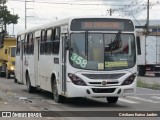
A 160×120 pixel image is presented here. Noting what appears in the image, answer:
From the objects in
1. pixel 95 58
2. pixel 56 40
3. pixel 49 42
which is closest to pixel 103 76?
pixel 95 58

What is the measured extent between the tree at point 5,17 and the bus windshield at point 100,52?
78.9 metres

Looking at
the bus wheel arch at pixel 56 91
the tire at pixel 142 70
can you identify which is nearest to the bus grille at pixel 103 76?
the bus wheel arch at pixel 56 91

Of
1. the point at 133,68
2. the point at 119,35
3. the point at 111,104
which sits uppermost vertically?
the point at 119,35

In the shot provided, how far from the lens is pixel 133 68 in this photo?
1641 cm

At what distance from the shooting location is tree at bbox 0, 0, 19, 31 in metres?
94.1

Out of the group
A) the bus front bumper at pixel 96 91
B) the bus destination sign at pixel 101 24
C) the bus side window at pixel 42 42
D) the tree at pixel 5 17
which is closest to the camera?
the bus front bumper at pixel 96 91

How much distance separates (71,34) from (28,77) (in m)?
7.23

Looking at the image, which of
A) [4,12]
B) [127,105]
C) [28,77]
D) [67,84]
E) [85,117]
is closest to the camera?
[85,117]

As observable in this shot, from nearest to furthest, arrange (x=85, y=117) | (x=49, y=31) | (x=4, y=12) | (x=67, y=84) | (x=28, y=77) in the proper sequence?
1. (x=85, y=117)
2. (x=67, y=84)
3. (x=49, y=31)
4. (x=28, y=77)
5. (x=4, y=12)

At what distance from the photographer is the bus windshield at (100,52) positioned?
16109 mm

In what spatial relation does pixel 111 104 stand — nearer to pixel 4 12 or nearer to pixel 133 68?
pixel 133 68

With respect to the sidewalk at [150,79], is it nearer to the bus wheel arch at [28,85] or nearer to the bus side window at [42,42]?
the bus wheel arch at [28,85]


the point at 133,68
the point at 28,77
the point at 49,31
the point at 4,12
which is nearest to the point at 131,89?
the point at 133,68

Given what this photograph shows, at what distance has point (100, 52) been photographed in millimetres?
16250
